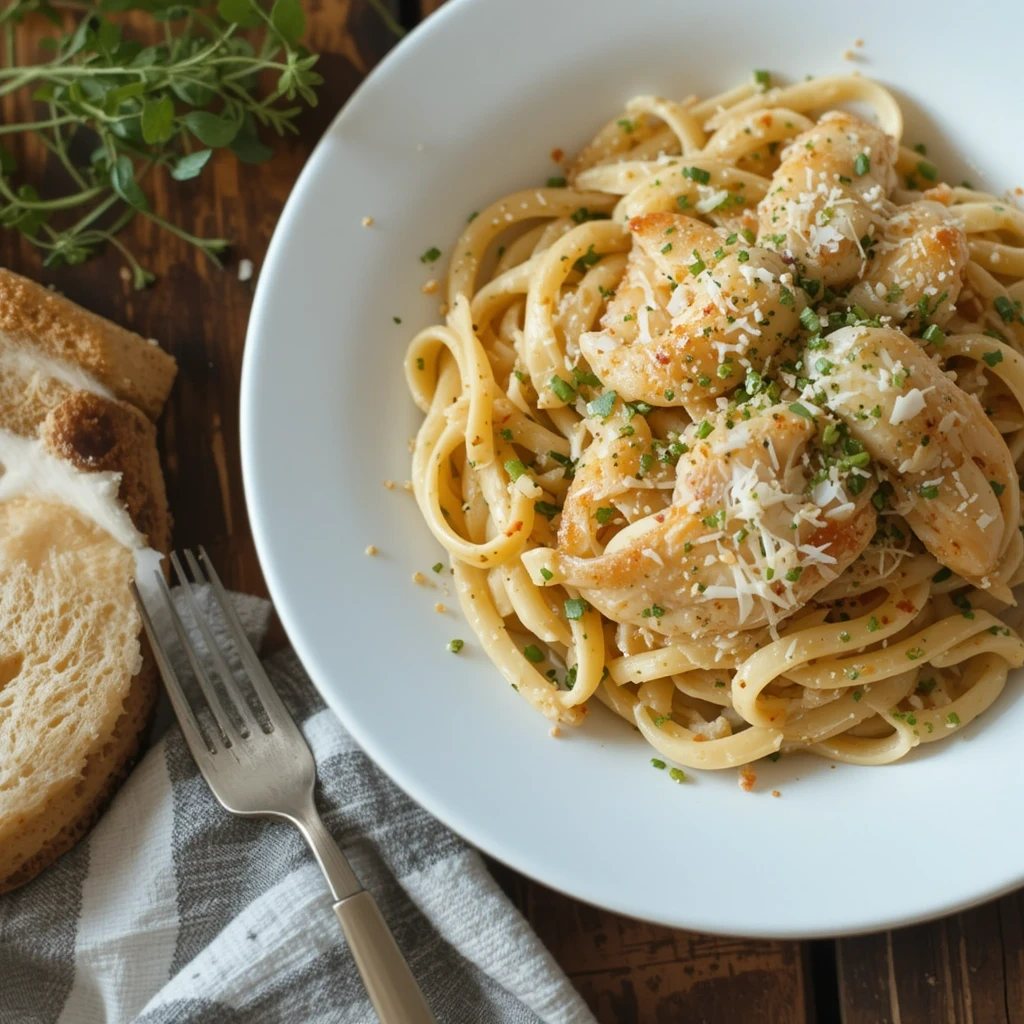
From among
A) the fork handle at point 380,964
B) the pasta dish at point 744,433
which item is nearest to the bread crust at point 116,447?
the pasta dish at point 744,433

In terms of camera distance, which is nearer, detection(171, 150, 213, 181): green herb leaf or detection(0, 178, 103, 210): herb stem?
detection(171, 150, 213, 181): green herb leaf

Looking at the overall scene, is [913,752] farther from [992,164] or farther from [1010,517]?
[992,164]

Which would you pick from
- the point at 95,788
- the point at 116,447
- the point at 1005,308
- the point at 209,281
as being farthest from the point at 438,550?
the point at 1005,308

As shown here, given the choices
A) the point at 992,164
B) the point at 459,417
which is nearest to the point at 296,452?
→ the point at 459,417

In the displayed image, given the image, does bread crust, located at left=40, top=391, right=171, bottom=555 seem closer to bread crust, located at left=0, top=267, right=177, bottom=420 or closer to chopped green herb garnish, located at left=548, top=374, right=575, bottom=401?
bread crust, located at left=0, top=267, right=177, bottom=420

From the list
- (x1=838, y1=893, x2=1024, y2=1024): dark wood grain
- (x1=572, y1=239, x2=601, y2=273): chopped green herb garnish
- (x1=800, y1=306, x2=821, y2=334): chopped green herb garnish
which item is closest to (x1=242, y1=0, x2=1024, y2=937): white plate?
(x1=572, y1=239, x2=601, y2=273): chopped green herb garnish

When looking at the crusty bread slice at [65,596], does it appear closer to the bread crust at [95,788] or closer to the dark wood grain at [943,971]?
the bread crust at [95,788]
